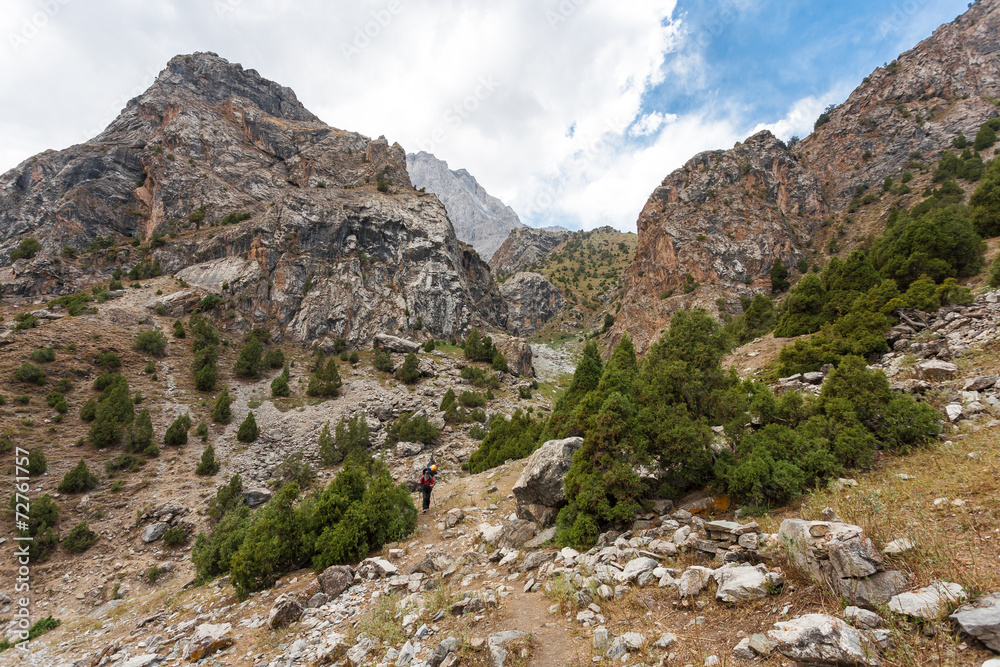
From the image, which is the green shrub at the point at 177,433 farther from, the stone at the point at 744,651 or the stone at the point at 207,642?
the stone at the point at 744,651

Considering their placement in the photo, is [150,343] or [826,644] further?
[150,343]

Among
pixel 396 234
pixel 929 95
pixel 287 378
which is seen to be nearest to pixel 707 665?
pixel 287 378

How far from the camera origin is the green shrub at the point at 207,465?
27641mm

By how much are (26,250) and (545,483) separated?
87840 millimetres

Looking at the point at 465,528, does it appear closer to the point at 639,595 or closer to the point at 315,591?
the point at 315,591

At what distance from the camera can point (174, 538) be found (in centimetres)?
2130

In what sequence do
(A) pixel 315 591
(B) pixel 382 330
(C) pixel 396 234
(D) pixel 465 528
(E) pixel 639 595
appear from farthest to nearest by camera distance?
(C) pixel 396 234 < (B) pixel 382 330 < (D) pixel 465 528 < (A) pixel 315 591 < (E) pixel 639 595

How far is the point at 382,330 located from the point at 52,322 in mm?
34675

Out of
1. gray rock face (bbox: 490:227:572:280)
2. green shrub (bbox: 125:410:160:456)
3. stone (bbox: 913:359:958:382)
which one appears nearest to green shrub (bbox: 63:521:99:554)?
green shrub (bbox: 125:410:160:456)

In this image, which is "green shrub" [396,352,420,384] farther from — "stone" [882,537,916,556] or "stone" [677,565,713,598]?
"stone" [882,537,916,556]

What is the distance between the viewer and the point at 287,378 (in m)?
42.8

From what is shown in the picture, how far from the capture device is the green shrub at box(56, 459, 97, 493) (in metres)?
22.8

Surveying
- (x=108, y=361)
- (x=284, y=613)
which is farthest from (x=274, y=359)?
(x=284, y=613)

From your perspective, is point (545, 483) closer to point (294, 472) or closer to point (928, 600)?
point (928, 600)
